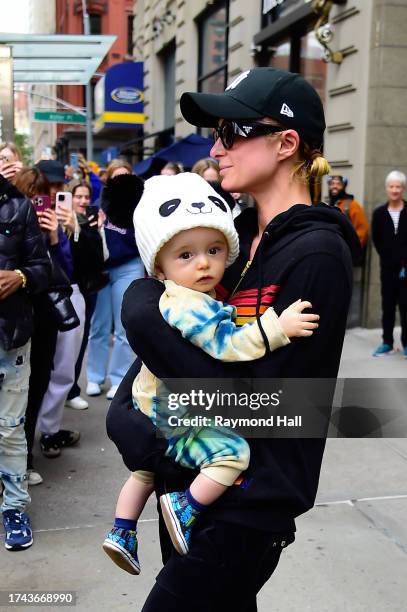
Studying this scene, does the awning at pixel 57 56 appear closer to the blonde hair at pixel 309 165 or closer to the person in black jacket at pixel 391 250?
the person in black jacket at pixel 391 250

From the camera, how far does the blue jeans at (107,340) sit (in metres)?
6.46

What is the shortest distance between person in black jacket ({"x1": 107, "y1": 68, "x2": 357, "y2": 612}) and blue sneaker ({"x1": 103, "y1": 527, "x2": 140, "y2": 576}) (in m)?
0.19

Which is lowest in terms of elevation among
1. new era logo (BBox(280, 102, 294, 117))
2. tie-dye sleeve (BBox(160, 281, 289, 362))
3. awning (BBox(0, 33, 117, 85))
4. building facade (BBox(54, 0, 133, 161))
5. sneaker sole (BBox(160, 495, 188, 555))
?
sneaker sole (BBox(160, 495, 188, 555))

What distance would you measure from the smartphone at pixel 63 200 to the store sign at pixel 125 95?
17647 millimetres

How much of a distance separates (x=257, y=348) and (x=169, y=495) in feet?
1.46

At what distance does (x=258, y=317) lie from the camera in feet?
5.38

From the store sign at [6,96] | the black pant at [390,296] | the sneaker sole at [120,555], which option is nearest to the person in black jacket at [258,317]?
the sneaker sole at [120,555]

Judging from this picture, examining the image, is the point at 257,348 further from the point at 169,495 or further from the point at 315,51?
the point at 315,51

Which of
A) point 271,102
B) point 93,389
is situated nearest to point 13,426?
point 271,102

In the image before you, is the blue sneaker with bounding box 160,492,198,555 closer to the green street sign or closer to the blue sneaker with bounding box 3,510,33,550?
the blue sneaker with bounding box 3,510,33,550

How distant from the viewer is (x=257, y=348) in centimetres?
158

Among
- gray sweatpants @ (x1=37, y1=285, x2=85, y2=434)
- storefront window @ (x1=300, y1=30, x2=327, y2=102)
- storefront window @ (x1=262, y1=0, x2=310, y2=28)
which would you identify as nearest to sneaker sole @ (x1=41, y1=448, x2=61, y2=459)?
gray sweatpants @ (x1=37, y1=285, x2=85, y2=434)

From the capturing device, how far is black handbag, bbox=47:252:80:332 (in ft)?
13.5

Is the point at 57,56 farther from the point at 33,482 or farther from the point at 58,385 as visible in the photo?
the point at 33,482
